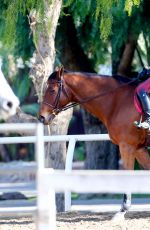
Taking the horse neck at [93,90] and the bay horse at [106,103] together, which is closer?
the bay horse at [106,103]

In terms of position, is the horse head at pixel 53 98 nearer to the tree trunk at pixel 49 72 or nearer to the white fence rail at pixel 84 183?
the tree trunk at pixel 49 72

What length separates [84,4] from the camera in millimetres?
14148

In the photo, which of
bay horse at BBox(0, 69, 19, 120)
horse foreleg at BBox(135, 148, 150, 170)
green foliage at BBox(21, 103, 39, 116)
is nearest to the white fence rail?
bay horse at BBox(0, 69, 19, 120)

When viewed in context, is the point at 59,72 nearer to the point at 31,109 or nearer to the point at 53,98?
the point at 53,98

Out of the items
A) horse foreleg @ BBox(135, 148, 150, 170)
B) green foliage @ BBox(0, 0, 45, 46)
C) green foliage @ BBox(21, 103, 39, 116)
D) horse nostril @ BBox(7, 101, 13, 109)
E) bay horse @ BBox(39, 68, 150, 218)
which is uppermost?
green foliage @ BBox(0, 0, 45, 46)

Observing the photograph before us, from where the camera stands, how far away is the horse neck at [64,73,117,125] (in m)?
10.7

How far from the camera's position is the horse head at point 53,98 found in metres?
10.6

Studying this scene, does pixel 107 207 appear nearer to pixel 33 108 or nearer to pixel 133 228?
pixel 133 228

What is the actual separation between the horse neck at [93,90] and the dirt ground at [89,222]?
1.40 meters

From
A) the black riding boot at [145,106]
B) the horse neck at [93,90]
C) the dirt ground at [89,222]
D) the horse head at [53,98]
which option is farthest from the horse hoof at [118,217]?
the horse head at [53,98]

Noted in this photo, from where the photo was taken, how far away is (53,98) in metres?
10.6

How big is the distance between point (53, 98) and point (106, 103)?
29.4 inches

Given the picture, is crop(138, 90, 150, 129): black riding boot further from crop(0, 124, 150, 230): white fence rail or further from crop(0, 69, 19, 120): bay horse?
crop(0, 124, 150, 230): white fence rail

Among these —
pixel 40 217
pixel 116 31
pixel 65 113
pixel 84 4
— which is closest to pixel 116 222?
pixel 65 113
